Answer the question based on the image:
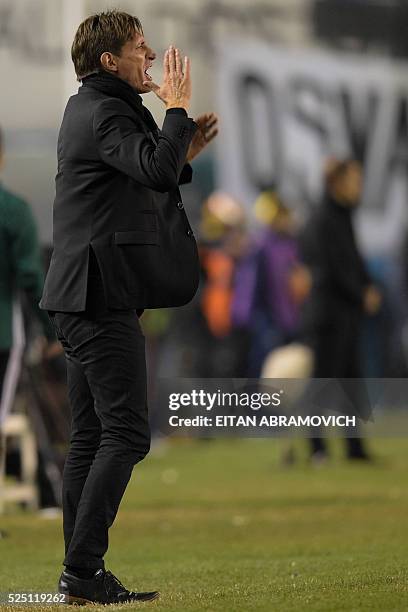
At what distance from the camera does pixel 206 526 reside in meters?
8.54

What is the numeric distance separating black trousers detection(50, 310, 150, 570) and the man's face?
2.54 feet

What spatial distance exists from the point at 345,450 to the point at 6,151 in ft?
12.4

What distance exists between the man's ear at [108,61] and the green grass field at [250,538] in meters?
1.74

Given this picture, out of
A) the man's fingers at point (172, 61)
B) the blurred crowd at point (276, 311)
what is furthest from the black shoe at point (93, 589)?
the blurred crowd at point (276, 311)

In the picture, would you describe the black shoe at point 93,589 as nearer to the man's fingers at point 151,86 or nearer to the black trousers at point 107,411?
the black trousers at point 107,411

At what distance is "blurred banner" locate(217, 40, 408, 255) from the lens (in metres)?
10.7

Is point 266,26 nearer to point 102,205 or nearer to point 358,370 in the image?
point 358,370

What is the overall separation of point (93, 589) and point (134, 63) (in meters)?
1.72

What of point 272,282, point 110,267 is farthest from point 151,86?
point 272,282

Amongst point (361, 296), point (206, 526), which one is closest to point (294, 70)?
point (361, 296)

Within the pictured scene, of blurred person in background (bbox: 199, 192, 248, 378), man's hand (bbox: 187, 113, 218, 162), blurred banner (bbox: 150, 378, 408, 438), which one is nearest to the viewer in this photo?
man's hand (bbox: 187, 113, 218, 162)

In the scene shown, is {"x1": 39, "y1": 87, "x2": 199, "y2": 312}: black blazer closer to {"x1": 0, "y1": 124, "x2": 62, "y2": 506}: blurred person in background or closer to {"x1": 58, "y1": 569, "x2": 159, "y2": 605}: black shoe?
{"x1": 58, "y1": 569, "x2": 159, "y2": 605}: black shoe

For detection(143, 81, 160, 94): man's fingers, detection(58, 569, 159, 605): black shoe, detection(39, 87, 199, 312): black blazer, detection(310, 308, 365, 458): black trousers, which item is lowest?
detection(310, 308, 365, 458): black trousers

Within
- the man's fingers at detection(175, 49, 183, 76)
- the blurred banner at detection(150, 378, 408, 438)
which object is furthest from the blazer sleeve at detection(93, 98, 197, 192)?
the blurred banner at detection(150, 378, 408, 438)
